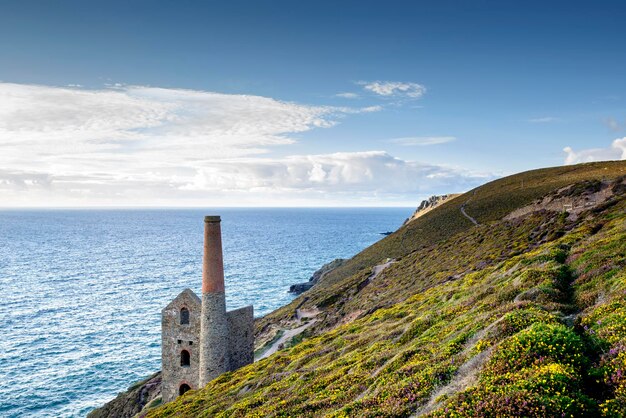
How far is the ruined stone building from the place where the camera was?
33.8m

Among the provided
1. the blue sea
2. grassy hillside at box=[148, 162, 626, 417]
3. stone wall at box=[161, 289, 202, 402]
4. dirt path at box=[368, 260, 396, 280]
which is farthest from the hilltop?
the blue sea

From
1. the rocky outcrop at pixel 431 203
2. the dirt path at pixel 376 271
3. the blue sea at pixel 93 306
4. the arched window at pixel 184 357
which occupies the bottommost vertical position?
the blue sea at pixel 93 306

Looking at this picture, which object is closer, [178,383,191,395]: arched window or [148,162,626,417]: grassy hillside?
[148,162,626,417]: grassy hillside

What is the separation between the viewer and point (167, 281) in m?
106

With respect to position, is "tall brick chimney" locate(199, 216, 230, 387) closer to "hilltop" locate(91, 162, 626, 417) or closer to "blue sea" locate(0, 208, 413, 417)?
"hilltop" locate(91, 162, 626, 417)

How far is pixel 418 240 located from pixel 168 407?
2608 inches

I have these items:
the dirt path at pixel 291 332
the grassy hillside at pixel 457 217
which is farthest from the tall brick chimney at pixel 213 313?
the grassy hillside at pixel 457 217

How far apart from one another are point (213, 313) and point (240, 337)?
4087mm

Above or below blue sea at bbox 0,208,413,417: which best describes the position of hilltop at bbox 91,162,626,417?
above

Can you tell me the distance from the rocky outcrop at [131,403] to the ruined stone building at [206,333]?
18.2 feet

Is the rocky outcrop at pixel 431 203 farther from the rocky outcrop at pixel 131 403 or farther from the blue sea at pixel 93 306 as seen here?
the rocky outcrop at pixel 131 403

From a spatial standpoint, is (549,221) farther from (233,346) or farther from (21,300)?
(21,300)

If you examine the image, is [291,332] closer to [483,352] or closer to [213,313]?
[213,313]

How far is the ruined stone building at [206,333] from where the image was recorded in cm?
3375
